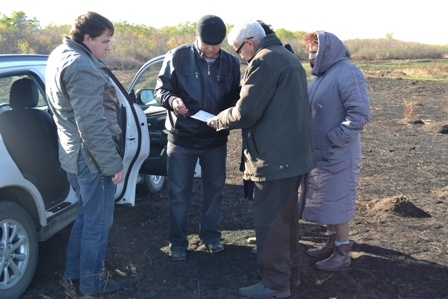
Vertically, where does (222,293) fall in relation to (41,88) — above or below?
below

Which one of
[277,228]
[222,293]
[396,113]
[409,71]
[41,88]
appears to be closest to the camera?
[277,228]

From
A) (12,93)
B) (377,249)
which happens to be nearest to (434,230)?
(377,249)

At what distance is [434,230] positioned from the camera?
4.93 metres

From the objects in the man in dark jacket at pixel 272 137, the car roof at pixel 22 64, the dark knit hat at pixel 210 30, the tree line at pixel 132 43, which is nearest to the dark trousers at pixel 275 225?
the man in dark jacket at pixel 272 137

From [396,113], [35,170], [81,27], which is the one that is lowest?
[396,113]

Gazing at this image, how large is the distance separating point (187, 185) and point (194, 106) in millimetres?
725

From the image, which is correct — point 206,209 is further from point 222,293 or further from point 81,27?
point 81,27

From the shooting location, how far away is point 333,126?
381 centimetres

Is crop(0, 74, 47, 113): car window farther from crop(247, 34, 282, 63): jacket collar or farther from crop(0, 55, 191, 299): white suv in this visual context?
crop(247, 34, 282, 63): jacket collar

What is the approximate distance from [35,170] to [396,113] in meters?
10.8

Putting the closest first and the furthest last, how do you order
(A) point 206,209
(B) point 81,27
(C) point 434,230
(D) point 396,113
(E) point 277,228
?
1. (B) point 81,27
2. (E) point 277,228
3. (A) point 206,209
4. (C) point 434,230
5. (D) point 396,113

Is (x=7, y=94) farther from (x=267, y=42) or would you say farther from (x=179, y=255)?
(x=267, y=42)

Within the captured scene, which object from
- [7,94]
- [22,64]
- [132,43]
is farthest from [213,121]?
[132,43]

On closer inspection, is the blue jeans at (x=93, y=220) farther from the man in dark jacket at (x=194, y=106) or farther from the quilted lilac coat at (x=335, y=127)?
the quilted lilac coat at (x=335, y=127)
